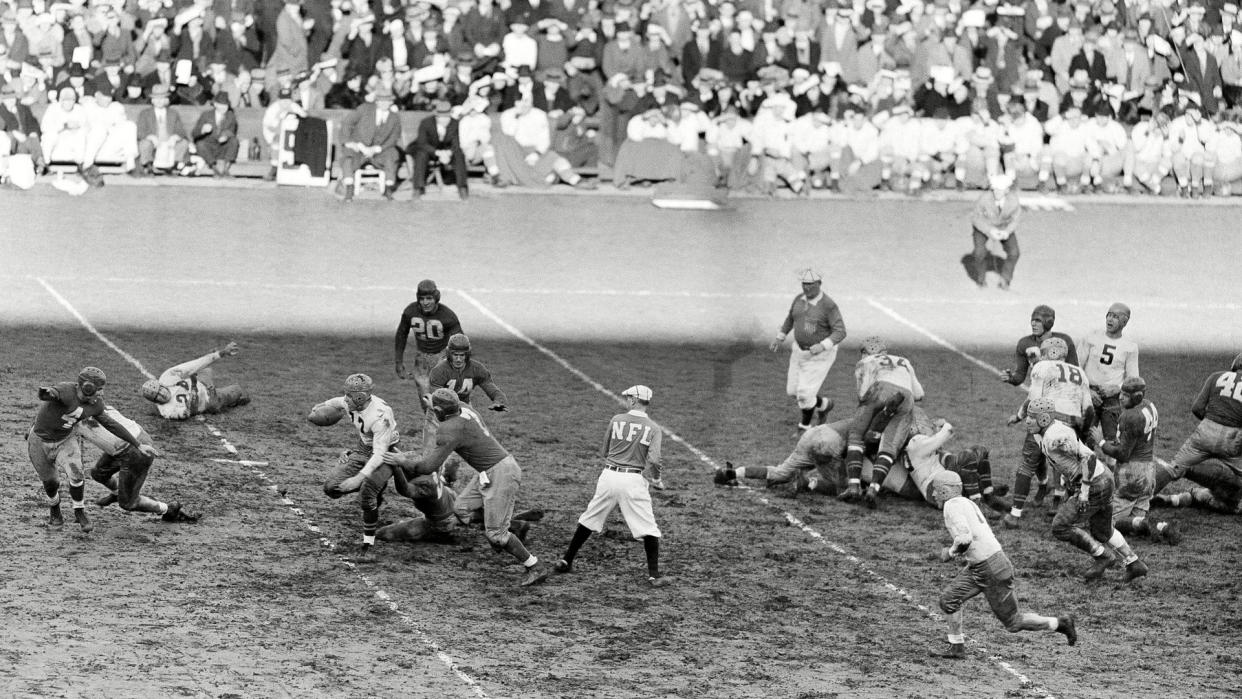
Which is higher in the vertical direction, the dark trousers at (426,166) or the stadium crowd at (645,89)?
the stadium crowd at (645,89)

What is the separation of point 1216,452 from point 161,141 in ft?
67.0

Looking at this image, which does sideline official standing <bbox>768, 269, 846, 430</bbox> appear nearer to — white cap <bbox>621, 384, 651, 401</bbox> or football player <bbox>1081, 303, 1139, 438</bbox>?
football player <bbox>1081, 303, 1139, 438</bbox>

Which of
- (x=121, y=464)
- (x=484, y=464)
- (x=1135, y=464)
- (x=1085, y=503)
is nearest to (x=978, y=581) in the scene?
(x=1085, y=503)

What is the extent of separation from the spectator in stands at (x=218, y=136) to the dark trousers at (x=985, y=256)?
41.6 feet

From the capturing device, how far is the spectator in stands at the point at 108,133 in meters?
32.4

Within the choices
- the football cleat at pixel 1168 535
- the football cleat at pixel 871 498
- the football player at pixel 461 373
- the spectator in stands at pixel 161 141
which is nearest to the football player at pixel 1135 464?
the football cleat at pixel 1168 535

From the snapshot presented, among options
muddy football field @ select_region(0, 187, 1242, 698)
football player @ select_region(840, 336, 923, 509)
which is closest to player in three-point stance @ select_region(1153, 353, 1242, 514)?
muddy football field @ select_region(0, 187, 1242, 698)

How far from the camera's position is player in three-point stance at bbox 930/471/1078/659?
14781 mm

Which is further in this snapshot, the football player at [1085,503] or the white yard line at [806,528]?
the football player at [1085,503]

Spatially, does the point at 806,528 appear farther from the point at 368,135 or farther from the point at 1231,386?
the point at 368,135

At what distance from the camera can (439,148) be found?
32.8 metres

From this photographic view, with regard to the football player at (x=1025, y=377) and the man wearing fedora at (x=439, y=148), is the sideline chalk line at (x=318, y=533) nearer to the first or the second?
the football player at (x=1025, y=377)

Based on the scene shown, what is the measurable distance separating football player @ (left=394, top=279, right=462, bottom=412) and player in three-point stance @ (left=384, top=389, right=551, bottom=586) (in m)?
3.95

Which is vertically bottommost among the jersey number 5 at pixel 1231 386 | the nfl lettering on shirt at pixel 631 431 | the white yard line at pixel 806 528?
the white yard line at pixel 806 528
